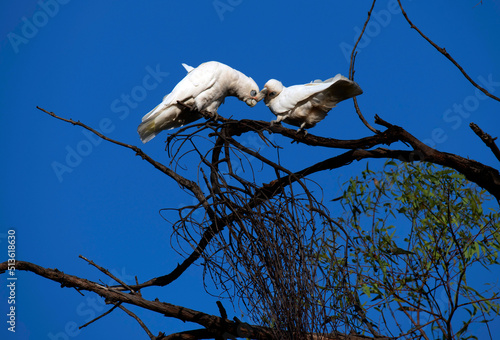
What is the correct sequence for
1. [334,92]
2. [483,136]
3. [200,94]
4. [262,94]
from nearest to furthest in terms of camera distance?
[483,136]
[334,92]
[262,94]
[200,94]

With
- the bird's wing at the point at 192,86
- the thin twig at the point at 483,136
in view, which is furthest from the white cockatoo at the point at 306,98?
the thin twig at the point at 483,136

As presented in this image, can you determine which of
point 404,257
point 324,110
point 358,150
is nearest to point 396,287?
point 404,257

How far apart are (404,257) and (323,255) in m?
0.36

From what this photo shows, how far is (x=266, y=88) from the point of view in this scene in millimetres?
2527

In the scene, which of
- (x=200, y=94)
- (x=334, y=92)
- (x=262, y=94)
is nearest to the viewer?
(x=334, y=92)

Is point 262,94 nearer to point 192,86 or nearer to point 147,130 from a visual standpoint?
point 192,86

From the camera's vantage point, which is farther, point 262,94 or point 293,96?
point 262,94

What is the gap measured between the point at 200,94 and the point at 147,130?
31cm

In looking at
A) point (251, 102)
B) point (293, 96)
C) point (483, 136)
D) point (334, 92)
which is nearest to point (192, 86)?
point (251, 102)

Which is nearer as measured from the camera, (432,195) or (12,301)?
(432,195)

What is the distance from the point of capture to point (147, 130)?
2.75m

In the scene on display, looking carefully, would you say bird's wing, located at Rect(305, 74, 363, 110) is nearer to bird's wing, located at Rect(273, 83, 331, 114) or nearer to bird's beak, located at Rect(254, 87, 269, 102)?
bird's wing, located at Rect(273, 83, 331, 114)

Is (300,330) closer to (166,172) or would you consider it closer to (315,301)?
(315,301)

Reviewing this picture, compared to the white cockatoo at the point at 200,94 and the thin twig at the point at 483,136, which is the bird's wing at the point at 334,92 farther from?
the thin twig at the point at 483,136
